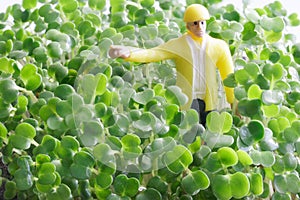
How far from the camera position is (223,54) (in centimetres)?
104

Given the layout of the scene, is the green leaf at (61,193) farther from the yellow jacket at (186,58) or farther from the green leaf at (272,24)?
the green leaf at (272,24)

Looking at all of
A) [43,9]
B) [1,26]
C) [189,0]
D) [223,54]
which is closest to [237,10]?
[189,0]

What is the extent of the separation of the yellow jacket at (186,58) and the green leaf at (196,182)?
0.49ft

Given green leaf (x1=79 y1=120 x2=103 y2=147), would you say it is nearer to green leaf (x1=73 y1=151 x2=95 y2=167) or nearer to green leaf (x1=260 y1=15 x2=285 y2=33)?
green leaf (x1=73 y1=151 x2=95 y2=167)

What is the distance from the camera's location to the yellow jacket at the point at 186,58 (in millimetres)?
1013

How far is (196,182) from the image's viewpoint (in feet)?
2.91

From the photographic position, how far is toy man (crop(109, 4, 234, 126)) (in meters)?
1.01


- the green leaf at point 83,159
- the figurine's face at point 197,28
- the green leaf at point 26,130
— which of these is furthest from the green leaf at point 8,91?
the figurine's face at point 197,28

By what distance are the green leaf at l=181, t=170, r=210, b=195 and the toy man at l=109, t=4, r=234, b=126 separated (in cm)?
14

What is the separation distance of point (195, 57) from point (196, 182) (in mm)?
214

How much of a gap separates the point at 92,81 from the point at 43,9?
12.6 inches

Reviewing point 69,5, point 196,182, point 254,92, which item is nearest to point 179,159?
point 196,182

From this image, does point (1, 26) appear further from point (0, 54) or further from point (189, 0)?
point (189, 0)

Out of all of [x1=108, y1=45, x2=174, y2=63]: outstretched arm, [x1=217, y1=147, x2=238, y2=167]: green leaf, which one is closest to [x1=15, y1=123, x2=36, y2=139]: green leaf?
[x1=108, y1=45, x2=174, y2=63]: outstretched arm
